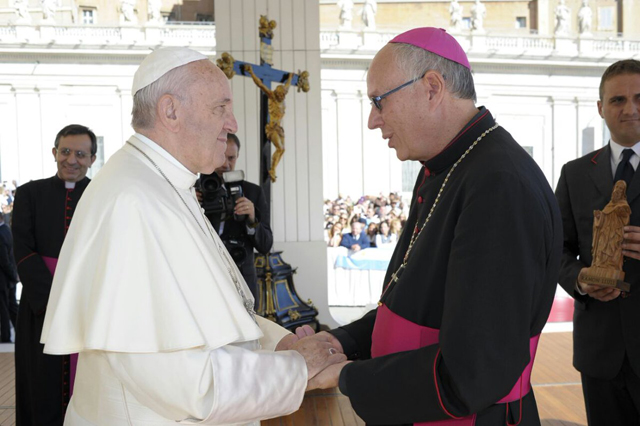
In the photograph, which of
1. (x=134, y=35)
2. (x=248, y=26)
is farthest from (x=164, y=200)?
(x=134, y=35)

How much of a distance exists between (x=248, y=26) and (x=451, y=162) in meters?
5.47

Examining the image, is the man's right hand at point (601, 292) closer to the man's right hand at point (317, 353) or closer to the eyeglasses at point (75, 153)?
the man's right hand at point (317, 353)

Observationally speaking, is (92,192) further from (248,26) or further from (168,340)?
(248,26)

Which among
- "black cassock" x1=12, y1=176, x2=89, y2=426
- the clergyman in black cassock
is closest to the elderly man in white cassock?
the clergyman in black cassock

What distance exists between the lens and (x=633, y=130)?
2732 mm

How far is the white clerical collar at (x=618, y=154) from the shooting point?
2.75 metres

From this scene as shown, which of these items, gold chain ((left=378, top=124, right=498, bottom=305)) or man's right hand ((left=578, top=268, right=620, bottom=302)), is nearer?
gold chain ((left=378, top=124, right=498, bottom=305))

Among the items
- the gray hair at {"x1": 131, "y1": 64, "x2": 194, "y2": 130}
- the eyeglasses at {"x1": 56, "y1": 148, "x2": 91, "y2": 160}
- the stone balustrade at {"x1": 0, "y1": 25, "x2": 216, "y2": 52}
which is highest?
the stone balustrade at {"x1": 0, "y1": 25, "x2": 216, "y2": 52}

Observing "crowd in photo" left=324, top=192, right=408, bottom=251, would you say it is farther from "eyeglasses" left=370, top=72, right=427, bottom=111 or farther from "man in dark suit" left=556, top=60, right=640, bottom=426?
"eyeglasses" left=370, top=72, right=427, bottom=111

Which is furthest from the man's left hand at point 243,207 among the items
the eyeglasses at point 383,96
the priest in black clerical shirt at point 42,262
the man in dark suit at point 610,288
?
the eyeglasses at point 383,96

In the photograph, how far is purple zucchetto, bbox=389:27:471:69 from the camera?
64.5 inches

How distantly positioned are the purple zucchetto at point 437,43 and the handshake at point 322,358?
33.7 inches

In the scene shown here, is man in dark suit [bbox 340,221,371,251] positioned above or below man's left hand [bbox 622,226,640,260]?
below

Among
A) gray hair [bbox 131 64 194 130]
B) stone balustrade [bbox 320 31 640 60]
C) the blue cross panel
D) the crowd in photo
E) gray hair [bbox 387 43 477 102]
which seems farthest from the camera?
stone balustrade [bbox 320 31 640 60]
